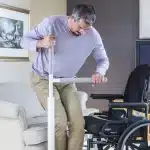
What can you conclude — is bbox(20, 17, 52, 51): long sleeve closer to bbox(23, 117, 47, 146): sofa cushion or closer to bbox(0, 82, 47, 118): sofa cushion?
bbox(23, 117, 47, 146): sofa cushion

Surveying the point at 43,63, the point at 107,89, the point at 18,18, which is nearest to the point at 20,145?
the point at 43,63

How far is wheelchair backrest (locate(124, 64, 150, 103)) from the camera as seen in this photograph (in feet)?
10.3

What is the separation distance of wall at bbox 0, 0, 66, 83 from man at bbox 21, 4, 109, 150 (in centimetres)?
132

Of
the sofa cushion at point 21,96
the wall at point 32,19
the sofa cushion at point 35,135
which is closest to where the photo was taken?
the sofa cushion at point 35,135

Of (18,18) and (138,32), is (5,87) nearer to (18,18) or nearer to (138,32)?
(18,18)

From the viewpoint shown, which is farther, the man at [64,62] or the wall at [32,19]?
the wall at [32,19]

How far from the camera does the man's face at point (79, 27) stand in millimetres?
2753

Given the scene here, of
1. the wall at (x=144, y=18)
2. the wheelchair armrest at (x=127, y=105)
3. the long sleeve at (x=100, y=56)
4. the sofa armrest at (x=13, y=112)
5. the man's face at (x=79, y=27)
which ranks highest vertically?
the wall at (x=144, y=18)

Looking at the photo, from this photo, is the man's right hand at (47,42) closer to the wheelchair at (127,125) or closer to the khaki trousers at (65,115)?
the khaki trousers at (65,115)

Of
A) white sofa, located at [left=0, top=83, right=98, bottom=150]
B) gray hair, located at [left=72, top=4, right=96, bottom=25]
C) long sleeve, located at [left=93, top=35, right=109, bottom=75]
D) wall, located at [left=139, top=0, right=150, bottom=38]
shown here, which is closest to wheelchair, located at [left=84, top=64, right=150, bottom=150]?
long sleeve, located at [left=93, top=35, right=109, bottom=75]

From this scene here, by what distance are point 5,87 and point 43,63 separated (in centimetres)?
108

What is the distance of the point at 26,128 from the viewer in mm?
3271

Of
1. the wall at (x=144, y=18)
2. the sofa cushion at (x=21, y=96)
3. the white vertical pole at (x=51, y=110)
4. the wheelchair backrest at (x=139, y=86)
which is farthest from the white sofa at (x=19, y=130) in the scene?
the wall at (x=144, y=18)

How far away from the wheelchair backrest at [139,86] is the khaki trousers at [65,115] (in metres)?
0.52
